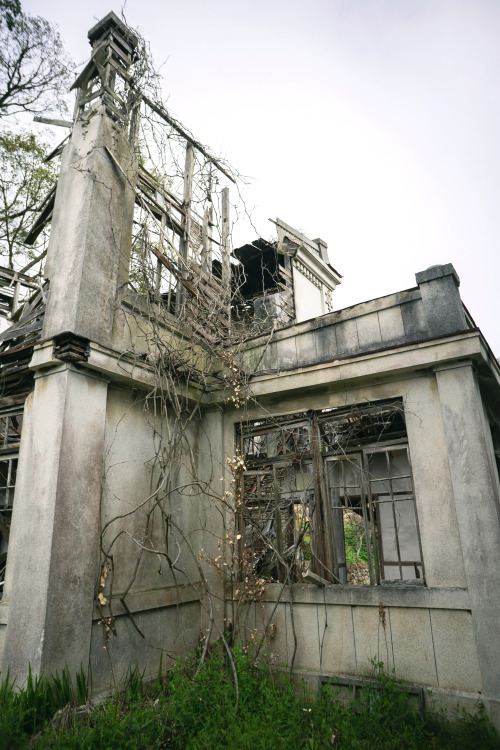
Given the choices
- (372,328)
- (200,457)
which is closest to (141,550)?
(200,457)

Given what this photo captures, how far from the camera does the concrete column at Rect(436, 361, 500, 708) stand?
4.73 metres

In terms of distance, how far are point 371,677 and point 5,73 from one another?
1556 centimetres

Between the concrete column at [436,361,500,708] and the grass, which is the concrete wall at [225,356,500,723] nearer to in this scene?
the concrete column at [436,361,500,708]

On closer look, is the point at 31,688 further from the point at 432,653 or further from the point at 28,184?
the point at 28,184

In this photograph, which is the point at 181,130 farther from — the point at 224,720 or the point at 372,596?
the point at 224,720

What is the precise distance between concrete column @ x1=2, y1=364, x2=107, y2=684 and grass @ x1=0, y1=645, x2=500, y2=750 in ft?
1.15

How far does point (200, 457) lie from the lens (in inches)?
293

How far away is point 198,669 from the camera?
542 centimetres

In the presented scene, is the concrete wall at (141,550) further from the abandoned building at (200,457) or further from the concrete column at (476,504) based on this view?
the concrete column at (476,504)

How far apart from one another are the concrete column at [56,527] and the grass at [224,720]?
349mm

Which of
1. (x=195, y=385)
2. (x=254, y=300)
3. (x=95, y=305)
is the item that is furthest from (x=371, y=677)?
(x=254, y=300)

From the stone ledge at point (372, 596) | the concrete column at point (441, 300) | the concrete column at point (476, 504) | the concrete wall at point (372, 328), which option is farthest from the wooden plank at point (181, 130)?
the stone ledge at point (372, 596)

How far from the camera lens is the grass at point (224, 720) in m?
4.16

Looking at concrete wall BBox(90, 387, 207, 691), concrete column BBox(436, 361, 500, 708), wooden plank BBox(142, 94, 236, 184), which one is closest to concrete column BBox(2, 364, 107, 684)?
concrete wall BBox(90, 387, 207, 691)
